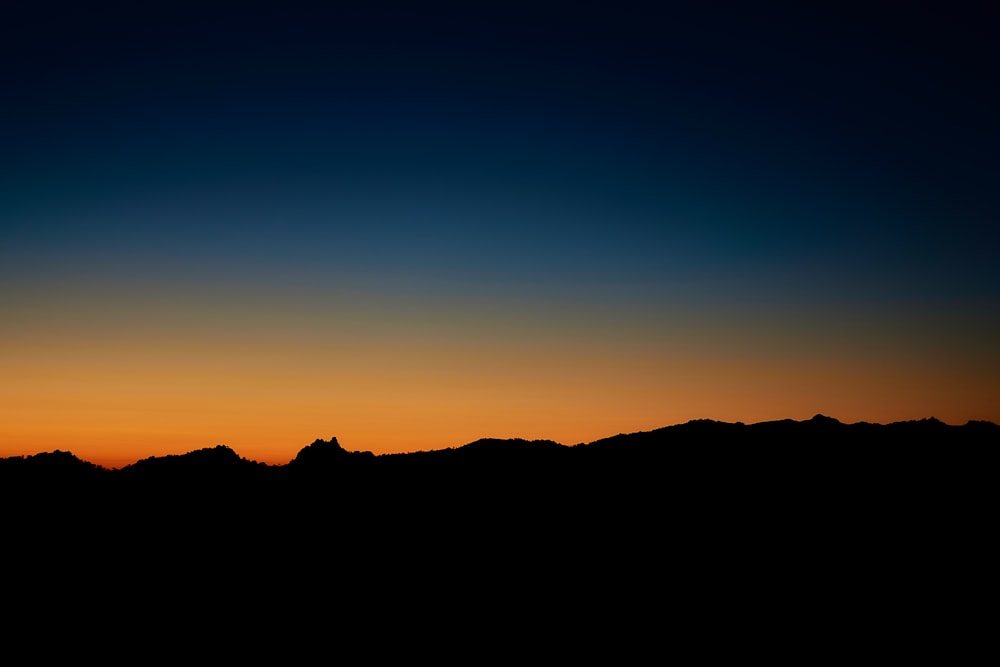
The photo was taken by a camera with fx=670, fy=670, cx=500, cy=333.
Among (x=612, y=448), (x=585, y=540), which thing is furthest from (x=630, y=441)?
(x=585, y=540)

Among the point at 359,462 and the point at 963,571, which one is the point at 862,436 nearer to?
the point at 963,571

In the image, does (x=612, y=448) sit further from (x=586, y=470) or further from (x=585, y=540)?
(x=585, y=540)

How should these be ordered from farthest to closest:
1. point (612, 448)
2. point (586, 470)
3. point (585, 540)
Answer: point (612, 448), point (586, 470), point (585, 540)

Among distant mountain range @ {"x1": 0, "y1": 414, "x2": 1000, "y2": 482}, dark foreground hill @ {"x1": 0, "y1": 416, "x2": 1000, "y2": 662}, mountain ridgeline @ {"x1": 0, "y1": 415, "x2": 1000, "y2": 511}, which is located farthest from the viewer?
distant mountain range @ {"x1": 0, "y1": 414, "x2": 1000, "y2": 482}

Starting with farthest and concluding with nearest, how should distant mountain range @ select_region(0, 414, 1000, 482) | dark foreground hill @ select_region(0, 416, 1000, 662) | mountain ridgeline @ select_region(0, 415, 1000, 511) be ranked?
1. distant mountain range @ select_region(0, 414, 1000, 482)
2. mountain ridgeline @ select_region(0, 415, 1000, 511)
3. dark foreground hill @ select_region(0, 416, 1000, 662)

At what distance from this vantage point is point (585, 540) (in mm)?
35438

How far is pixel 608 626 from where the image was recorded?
1141 inches

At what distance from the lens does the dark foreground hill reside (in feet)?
94.6

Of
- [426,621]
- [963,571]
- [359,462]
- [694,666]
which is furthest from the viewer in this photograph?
[359,462]

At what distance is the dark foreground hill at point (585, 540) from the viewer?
28828 mm

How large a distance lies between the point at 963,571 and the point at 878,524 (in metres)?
4.21

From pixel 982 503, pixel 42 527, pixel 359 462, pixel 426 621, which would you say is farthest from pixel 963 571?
pixel 42 527

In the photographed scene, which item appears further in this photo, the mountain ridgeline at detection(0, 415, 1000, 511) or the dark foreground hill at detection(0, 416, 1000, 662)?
the mountain ridgeline at detection(0, 415, 1000, 511)

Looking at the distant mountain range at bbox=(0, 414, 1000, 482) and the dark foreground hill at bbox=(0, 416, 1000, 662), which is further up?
the distant mountain range at bbox=(0, 414, 1000, 482)
